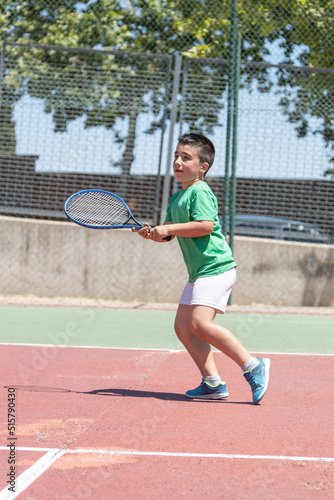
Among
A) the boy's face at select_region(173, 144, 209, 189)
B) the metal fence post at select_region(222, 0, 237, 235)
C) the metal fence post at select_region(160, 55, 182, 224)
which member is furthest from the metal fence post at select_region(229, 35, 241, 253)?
the boy's face at select_region(173, 144, 209, 189)

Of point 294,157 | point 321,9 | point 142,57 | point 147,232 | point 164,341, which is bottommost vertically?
point 164,341

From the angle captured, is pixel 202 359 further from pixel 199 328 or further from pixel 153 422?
pixel 153 422

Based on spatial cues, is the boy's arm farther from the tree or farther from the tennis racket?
the tree

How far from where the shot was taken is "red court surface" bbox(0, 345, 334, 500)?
9.73 ft

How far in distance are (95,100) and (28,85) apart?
963mm

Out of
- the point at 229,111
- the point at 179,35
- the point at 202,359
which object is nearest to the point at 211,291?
the point at 202,359

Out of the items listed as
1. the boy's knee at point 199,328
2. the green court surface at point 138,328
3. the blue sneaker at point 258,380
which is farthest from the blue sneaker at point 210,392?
the green court surface at point 138,328

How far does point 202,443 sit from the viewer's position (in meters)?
3.61

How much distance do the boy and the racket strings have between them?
0.37 m

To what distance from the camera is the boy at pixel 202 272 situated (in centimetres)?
449

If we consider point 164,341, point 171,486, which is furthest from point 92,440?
point 164,341

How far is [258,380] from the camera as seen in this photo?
4.52 metres

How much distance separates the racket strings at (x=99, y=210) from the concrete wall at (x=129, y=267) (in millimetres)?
5360

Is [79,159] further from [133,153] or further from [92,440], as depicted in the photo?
[92,440]
